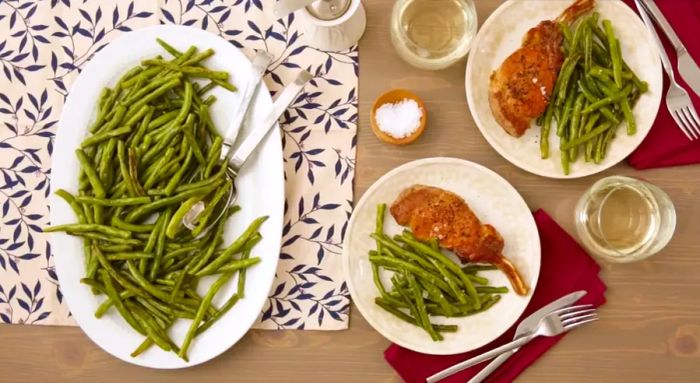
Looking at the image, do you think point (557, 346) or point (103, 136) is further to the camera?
point (557, 346)

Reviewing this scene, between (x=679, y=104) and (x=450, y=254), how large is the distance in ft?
2.53

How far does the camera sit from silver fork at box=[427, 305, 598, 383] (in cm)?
184

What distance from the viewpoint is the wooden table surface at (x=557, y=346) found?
6.30 ft

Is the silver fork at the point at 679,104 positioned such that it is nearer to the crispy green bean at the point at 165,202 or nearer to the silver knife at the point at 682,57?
the silver knife at the point at 682,57

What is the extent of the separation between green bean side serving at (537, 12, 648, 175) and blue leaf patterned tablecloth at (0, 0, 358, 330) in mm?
584

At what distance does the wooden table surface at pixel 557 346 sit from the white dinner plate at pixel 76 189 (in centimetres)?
12

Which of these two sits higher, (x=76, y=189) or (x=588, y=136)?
(x=588, y=136)

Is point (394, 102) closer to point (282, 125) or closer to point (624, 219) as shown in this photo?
point (282, 125)

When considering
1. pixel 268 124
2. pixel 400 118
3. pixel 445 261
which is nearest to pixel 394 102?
pixel 400 118

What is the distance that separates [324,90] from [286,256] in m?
0.49

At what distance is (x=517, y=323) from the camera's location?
1892 millimetres

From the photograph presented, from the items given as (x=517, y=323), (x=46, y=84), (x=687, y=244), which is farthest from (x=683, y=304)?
(x=46, y=84)

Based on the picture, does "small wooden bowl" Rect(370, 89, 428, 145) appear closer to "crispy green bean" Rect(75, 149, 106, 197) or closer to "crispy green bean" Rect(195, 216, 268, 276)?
"crispy green bean" Rect(195, 216, 268, 276)

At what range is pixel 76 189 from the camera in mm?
1834
